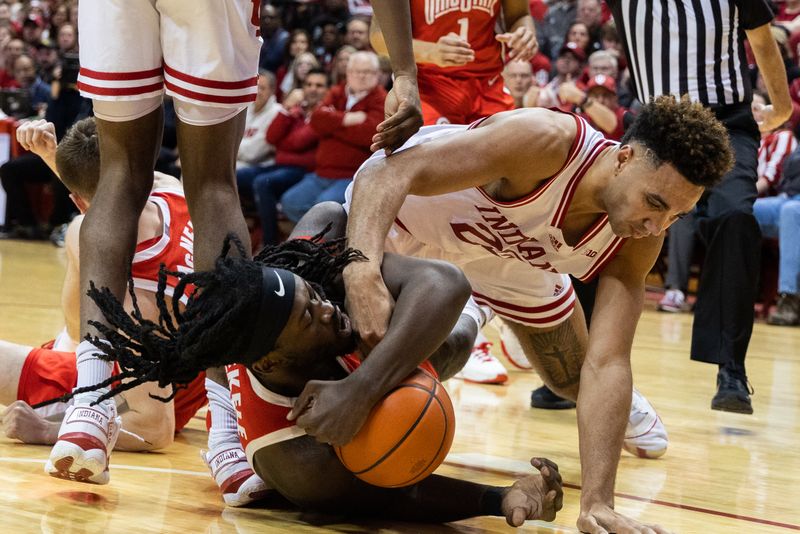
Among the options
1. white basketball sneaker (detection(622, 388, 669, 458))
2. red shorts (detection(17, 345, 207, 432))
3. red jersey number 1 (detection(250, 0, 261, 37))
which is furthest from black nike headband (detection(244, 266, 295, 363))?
white basketball sneaker (detection(622, 388, 669, 458))

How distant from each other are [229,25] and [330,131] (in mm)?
7052

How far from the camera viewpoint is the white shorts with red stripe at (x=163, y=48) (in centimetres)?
299

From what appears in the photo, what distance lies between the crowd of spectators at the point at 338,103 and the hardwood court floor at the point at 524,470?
292 centimetres

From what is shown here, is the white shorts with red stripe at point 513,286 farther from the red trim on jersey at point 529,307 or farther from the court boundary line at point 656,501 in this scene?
the court boundary line at point 656,501

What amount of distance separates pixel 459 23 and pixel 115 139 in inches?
107

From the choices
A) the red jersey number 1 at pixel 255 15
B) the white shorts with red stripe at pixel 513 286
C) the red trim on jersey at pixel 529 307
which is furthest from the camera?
the red trim on jersey at pixel 529 307

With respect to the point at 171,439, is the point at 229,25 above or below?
above

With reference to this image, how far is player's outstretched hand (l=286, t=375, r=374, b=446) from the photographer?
2.58m

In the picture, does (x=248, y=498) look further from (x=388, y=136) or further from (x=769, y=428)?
(x=769, y=428)

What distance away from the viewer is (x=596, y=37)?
37.0 feet

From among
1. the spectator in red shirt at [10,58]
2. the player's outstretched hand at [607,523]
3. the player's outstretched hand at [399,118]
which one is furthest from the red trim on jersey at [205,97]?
the spectator in red shirt at [10,58]

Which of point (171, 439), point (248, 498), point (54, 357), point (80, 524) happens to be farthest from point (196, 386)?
point (80, 524)

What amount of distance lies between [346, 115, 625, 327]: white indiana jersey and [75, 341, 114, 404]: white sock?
99cm

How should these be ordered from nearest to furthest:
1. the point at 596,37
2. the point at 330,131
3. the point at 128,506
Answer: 1. the point at 128,506
2. the point at 330,131
3. the point at 596,37
